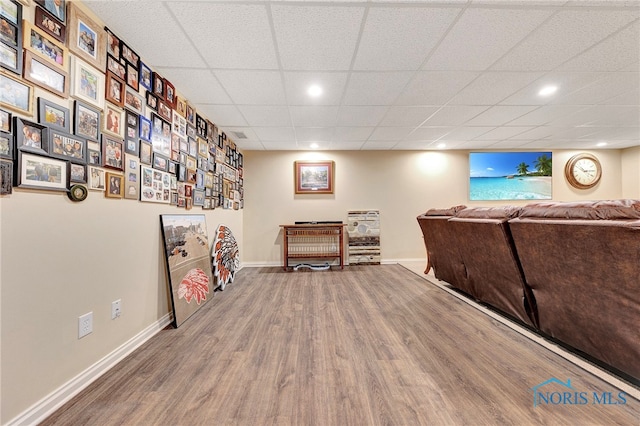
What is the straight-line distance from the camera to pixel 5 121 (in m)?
1.11

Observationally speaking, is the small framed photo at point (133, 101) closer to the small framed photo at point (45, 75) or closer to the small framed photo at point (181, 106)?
the small framed photo at point (45, 75)

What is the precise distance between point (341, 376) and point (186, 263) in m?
1.89

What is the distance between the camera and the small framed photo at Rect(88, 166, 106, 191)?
1530 mm

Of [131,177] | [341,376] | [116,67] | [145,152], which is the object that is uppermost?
[116,67]

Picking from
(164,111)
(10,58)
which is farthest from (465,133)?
(10,58)

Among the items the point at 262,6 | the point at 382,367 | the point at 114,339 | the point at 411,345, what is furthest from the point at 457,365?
the point at 262,6

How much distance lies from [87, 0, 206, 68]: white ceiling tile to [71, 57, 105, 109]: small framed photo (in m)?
0.40

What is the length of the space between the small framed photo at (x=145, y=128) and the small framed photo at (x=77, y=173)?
0.61m

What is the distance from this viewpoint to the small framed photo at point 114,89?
5.49 ft

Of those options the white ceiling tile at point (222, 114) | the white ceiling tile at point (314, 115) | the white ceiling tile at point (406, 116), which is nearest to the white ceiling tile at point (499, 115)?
the white ceiling tile at point (406, 116)

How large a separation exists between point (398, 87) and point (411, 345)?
7.86ft

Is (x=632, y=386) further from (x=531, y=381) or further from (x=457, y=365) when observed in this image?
(x=457, y=365)

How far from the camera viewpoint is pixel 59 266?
133cm

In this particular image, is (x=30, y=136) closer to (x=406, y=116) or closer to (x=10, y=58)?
(x=10, y=58)
